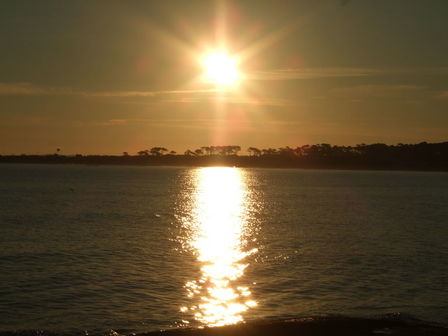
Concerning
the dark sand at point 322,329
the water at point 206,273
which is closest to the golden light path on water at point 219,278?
the water at point 206,273

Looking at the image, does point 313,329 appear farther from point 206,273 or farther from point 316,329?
point 206,273

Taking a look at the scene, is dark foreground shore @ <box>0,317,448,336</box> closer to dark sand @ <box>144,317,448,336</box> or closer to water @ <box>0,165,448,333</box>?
dark sand @ <box>144,317,448,336</box>

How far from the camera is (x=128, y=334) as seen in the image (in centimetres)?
1825

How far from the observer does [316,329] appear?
17.2m

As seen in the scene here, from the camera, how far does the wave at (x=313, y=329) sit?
17.0m

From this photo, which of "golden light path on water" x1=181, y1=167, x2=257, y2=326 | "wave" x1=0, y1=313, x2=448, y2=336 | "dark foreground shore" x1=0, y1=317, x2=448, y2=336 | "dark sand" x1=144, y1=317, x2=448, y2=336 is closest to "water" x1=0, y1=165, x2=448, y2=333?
"golden light path on water" x1=181, y1=167, x2=257, y2=326

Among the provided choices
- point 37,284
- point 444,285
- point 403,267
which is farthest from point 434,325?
point 37,284

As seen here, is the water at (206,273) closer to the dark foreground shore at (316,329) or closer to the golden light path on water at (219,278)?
the golden light path on water at (219,278)

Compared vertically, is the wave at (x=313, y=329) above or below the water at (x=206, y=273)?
above

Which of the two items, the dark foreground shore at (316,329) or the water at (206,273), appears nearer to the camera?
the dark foreground shore at (316,329)

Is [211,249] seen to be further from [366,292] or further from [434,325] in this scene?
[434,325]

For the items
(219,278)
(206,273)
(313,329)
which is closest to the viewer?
(313,329)

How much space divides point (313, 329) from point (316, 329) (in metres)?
0.10

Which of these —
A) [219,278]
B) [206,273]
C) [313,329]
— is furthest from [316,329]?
[206,273]
